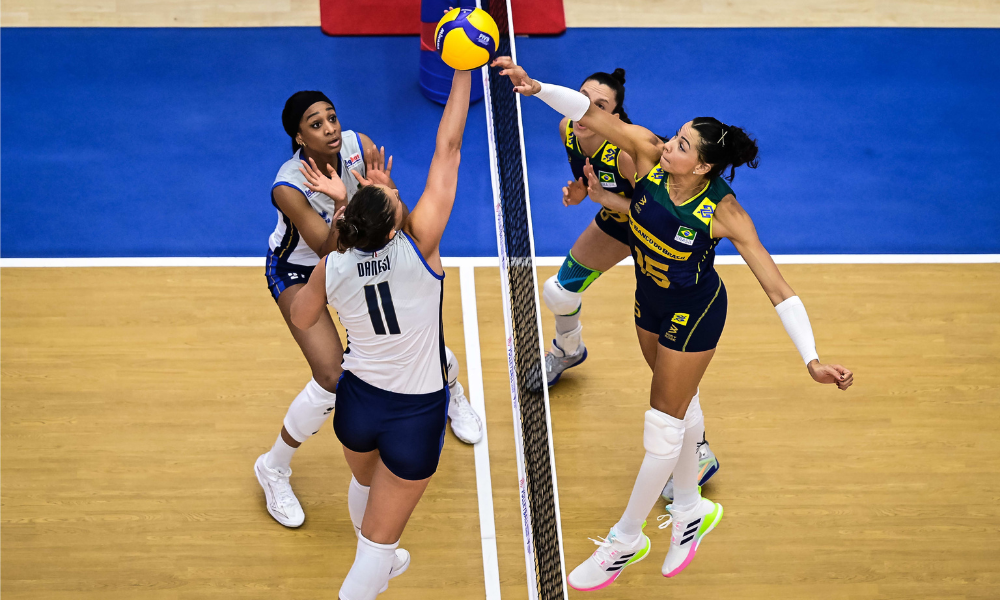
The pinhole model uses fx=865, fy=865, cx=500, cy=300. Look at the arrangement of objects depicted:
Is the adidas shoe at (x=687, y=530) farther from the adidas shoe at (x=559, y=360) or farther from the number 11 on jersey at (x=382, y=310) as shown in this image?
the number 11 on jersey at (x=382, y=310)

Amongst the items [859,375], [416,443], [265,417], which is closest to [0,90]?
[265,417]

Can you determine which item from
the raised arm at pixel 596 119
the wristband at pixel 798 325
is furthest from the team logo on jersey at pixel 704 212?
the wristband at pixel 798 325

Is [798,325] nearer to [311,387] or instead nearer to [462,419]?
[462,419]

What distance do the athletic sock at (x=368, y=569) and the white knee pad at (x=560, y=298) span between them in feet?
5.86

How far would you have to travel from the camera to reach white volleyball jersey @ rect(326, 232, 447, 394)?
337 centimetres

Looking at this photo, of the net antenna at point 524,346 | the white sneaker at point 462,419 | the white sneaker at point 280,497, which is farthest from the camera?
the white sneaker at point 462,419

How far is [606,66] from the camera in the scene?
7613 mm

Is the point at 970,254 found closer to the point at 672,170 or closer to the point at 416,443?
the point at 672,170

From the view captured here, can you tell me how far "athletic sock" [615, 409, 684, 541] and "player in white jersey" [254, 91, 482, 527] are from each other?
1254 mm

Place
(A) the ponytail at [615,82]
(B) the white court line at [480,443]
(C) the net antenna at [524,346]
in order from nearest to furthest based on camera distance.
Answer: (C) the net antenna at [524,346] < (A) the ponytail at [615,82] < (B) the white court line at [480,443]

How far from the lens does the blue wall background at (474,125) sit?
642 centimetres

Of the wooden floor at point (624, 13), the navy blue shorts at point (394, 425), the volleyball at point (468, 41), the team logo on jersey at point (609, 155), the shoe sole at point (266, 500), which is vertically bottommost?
the shoe sole at point (266, 500)

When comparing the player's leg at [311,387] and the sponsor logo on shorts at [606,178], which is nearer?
the player's leg at [311,387]

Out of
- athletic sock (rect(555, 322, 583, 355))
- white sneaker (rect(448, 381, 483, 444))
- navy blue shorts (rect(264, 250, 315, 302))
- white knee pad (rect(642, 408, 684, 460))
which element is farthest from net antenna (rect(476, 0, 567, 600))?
navy blue shorts (rect(264, 250, 315, 302))
